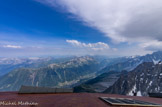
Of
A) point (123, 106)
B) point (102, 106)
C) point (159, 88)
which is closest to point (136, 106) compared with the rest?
point (123, 106)

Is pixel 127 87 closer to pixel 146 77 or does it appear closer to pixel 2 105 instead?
pixel 146 77

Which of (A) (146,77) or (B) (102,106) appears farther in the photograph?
(A) (146,77)

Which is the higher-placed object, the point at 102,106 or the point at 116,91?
the point at 102,106

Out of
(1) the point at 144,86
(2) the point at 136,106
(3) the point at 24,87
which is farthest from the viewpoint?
(1) the point at 144,86

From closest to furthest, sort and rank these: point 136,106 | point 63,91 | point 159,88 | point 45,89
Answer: point 136,106 < point 45,89 < point 63,91 < point 159,88

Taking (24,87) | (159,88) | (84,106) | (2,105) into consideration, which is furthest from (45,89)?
(159,88)

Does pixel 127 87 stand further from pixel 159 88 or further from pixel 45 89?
pixel 45 89

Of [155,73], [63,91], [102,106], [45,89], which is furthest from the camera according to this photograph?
[155,73]

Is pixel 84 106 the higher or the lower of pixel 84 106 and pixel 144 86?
the higher

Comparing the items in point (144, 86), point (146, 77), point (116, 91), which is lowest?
point (116, 91)
